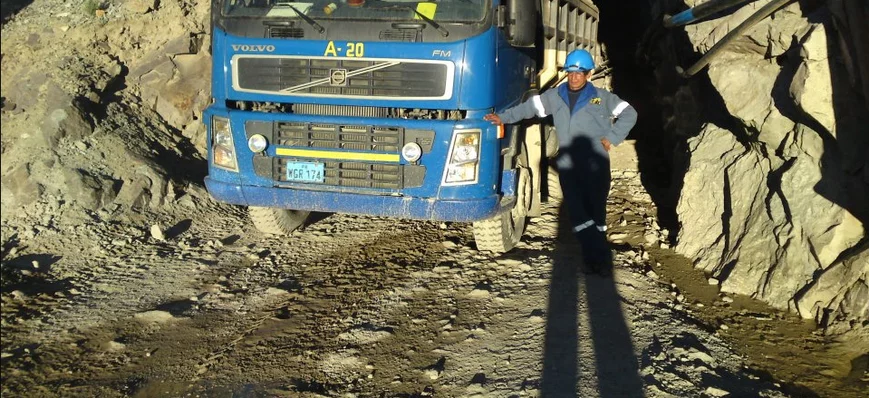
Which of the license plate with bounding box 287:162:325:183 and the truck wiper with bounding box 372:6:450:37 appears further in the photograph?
the license plate with bounding box 287:162:325:183

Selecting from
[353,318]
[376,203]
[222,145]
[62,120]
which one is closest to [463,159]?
[376,203]

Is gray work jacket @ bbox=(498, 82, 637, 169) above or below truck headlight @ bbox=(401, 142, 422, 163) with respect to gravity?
above

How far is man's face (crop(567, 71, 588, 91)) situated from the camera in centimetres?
469

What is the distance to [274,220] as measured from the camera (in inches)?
221

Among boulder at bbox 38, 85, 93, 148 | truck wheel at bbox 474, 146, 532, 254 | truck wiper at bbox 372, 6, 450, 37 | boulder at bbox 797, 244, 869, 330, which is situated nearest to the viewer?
boulder at bbox 797, 244, 869, 330

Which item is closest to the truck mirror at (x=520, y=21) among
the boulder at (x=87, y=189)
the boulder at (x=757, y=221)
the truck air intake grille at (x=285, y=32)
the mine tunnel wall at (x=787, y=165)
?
the truck air intake grille at (x=285, y=32)

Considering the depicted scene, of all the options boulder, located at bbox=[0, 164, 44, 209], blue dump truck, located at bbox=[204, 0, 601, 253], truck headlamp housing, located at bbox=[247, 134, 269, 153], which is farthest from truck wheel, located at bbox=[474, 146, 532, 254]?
boulder, located at bbox=[0, 164, 44, 209]

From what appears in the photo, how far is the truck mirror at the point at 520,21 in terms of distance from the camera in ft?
14.4

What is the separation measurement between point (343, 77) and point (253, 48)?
68 cm

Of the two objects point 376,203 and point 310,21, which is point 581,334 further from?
point 310,21

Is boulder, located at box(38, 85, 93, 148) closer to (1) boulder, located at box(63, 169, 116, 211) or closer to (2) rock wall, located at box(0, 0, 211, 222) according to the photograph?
(2) rock wall, located at box(0, 0, 211, 222)

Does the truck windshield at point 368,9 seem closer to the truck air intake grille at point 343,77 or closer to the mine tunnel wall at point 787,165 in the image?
the truck air intake grille at point 343,77

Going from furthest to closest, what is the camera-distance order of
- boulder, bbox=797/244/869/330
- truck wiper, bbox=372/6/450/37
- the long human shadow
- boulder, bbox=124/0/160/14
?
boulder, bbox=124/0/160/14
truck wiper, bbox=372/6/450/37
boulder, bbox=797/244/869/330
the long human shadow

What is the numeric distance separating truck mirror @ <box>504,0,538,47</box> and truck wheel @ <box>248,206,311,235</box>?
2.46 meters
